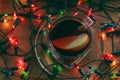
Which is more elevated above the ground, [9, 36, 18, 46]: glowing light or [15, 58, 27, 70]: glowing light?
[9, 36, 18, 46]: glowing light

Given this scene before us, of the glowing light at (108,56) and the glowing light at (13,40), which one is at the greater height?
the glowing light at (13,40)

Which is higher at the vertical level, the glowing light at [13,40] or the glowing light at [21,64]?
the glowing light at [13,40]

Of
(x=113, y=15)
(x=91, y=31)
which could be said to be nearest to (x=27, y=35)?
(x=91, y=31)

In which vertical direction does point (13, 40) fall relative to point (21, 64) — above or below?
above

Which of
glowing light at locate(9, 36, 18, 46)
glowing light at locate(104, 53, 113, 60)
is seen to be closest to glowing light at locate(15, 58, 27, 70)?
glowing light at locate(9, 36, 18, 46)

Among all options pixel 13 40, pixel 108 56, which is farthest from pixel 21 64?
pixel 108 56

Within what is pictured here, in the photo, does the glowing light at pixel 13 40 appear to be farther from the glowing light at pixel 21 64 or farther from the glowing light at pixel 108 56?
the glowing light at pixel 108 56

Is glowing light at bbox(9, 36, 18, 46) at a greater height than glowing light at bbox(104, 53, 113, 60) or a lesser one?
greater

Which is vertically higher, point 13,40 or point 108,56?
point 13,40

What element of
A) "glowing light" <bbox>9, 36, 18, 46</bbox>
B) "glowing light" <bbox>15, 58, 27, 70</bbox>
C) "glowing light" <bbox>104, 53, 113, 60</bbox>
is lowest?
"glowing light" <bbox>104, 53, 113, 60</bbox>

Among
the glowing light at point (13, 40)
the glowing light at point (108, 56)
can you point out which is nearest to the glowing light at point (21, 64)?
the glowing light at point (13, 40)

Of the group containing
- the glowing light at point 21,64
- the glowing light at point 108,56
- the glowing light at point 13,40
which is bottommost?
the glowing light at point 108,56

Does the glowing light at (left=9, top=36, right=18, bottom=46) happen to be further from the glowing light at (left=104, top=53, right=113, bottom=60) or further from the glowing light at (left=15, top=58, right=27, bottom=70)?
the glowing light at (left=104, top=53, right=113, bottom=60)

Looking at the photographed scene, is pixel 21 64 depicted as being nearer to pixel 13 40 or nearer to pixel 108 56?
pixel 13 40
